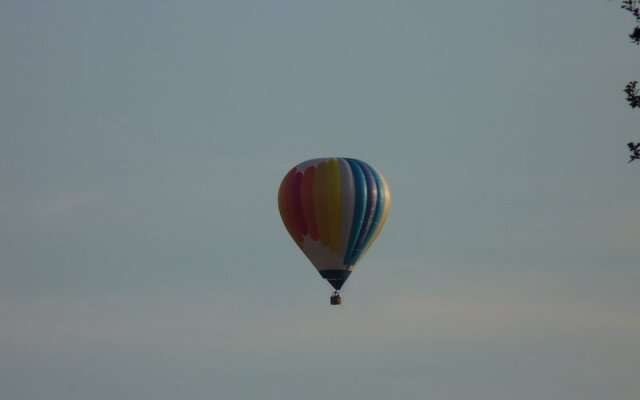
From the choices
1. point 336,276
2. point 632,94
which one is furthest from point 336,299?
point 632,94

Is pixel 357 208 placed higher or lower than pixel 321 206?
lower

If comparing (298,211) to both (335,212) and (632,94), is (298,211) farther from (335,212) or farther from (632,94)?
(632,94)

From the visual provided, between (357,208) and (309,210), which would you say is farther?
(309,210)

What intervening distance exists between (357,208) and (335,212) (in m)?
1.15

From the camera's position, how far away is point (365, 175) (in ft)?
339

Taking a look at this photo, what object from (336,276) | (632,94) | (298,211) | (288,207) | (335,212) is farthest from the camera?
(336,276)

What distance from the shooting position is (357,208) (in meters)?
102

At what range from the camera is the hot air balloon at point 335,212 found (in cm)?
10212

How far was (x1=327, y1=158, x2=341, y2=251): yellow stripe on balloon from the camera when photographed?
102000 millimetres

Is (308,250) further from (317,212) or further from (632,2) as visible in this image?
(632,2)

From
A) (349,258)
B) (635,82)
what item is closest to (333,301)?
(349,258)

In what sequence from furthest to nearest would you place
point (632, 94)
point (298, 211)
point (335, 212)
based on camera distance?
point (298, 211) → point (335, 212) → point (632, 94)

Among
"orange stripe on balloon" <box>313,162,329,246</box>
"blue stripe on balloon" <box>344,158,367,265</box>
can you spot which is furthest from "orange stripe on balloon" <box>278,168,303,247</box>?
"blue stripe on balloon" <box>344,158,367,265</box>

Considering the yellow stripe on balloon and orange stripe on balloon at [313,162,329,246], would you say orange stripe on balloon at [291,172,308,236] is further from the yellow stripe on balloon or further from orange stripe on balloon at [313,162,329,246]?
the yellow stripe on balloon
